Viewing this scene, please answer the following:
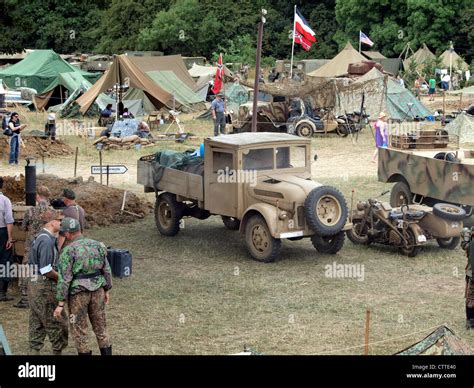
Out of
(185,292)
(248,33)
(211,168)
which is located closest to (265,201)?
(211,168)

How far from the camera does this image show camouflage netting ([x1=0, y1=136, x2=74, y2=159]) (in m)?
26.4

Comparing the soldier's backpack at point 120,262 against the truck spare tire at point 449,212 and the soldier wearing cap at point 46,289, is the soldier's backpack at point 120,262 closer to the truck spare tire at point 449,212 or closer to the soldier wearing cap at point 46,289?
the soldier wearing cap at point 46,289

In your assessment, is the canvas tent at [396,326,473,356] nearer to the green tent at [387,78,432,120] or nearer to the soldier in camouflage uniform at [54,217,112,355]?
the soldier in camouflage uniform at [54,217,112,355]

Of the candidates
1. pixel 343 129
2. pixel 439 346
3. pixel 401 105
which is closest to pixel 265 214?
pixel 439 346

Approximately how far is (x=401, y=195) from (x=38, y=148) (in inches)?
481

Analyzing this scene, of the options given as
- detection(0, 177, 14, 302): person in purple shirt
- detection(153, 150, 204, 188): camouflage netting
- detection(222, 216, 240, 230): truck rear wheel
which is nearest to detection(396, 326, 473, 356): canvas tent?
detection(0, 177, 14, 302): person in purple shirt

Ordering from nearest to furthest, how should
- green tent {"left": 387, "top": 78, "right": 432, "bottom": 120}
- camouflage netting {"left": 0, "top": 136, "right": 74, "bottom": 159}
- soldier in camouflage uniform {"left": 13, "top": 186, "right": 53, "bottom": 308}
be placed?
soldier in camouflage uniform {"left": 13, "top": 186, "right": 53, "bottom": 308} → camouflage netting {"left": 0, "top": 136, "right": 74, "bottom": 159} → green tent {"left": 387, "top": 78, "right": 432, "bottom": 120}

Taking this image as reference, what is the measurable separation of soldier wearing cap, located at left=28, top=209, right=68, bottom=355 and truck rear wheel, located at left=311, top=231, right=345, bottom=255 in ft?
18.5

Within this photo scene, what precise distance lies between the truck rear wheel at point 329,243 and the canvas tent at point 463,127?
46.9 ft

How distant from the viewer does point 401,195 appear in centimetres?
1778

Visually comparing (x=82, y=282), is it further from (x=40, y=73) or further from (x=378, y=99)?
(x=40, y=73)

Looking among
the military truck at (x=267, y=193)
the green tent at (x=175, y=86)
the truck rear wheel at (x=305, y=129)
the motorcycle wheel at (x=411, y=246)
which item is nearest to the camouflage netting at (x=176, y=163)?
the military truck at (x=267, y=193)
